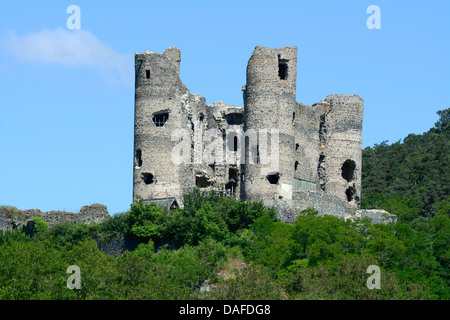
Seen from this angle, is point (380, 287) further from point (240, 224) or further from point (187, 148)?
point (187, 148)

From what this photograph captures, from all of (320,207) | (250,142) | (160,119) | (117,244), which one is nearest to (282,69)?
(250,142)

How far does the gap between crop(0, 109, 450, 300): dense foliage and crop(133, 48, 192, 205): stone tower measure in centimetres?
239

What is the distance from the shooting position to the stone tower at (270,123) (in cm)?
6259

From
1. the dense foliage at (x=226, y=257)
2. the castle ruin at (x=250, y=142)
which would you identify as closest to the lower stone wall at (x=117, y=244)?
the dense foliage at (x=226, y=257)

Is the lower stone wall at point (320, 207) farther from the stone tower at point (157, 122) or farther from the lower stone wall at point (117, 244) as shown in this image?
the lower stone wall at point (117, 244)

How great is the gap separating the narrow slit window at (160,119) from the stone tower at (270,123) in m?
4.22

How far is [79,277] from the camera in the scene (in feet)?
159

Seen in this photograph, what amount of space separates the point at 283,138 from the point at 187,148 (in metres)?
5.18

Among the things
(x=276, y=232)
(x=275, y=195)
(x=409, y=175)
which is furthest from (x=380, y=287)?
(x=409, y=175)

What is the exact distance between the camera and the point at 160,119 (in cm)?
6406

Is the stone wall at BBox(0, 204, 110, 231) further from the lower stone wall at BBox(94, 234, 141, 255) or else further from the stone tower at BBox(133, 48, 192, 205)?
the lower stone wall at BBox(94, 234, 141, 255)

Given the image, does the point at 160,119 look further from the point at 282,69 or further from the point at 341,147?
the point at 341,147

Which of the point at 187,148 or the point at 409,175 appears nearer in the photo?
the point at 187,148

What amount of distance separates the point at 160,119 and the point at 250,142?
495 centimetres
